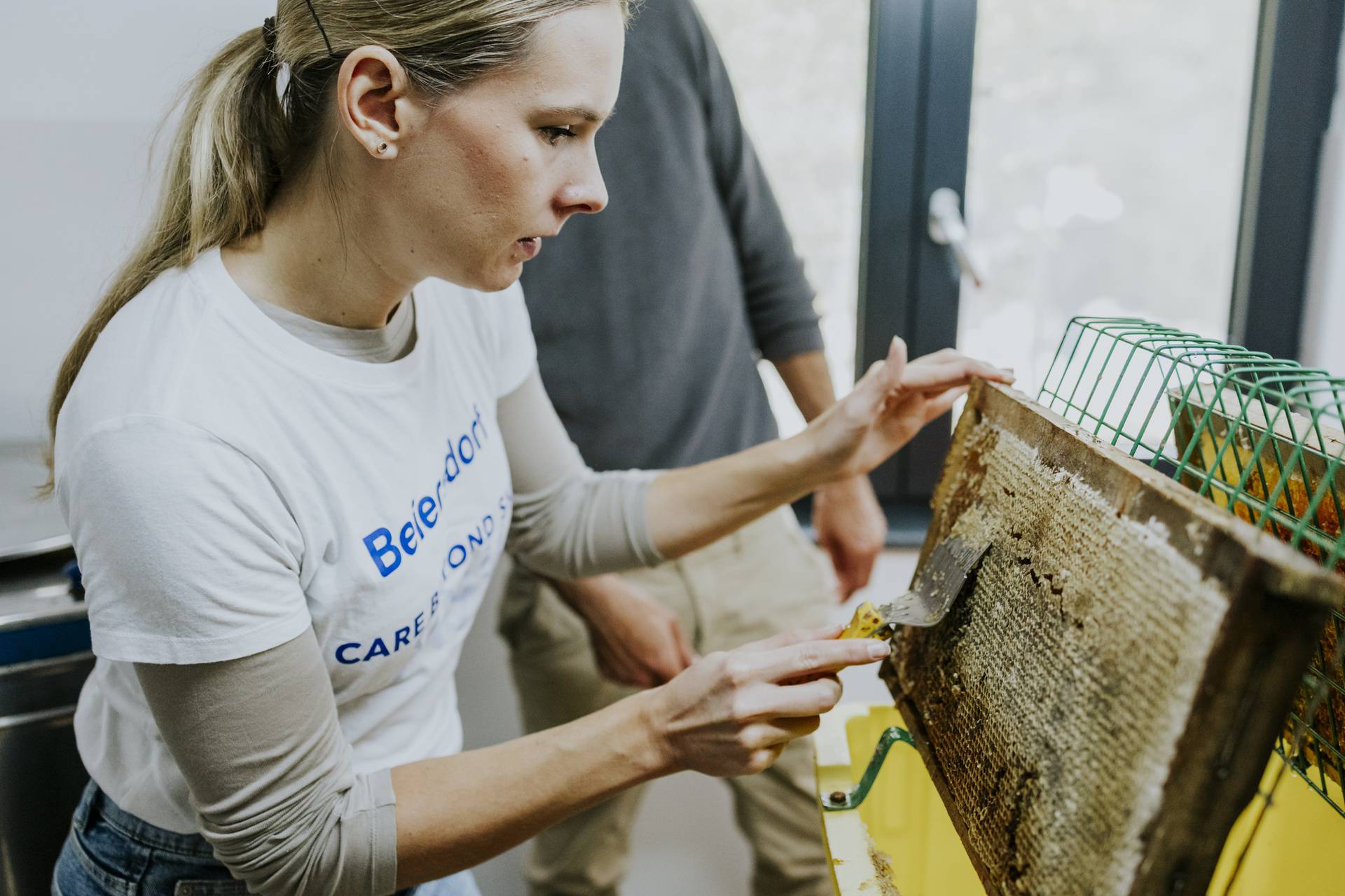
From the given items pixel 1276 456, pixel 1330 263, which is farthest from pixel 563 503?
pixel 1330 263

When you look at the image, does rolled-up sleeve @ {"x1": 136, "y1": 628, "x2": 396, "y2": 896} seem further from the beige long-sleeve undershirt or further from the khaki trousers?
the khaki trousers

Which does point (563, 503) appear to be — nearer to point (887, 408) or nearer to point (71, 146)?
point (887, 408)

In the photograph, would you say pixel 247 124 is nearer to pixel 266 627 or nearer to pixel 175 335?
pixel 175 335

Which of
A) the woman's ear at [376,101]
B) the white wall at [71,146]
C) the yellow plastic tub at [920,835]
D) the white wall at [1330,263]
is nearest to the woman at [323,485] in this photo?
the woman's ear at [376,101]

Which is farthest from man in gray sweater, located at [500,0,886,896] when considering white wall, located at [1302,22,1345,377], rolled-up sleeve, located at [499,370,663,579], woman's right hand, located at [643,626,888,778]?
white wall, located at [1302,22,1345,377]

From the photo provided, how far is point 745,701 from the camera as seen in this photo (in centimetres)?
67

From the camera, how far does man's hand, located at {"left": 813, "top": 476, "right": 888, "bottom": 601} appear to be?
1.40 m

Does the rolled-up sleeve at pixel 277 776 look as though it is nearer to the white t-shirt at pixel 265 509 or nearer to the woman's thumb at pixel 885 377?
the white t-shirt at pixel 265 509

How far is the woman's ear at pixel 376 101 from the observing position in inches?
26.6

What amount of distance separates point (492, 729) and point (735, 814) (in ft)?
1.31

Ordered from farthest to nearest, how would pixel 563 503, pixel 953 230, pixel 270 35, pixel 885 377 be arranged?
pixel 953 230, pixel 563 503, pixel 885 377, pixel 270 35

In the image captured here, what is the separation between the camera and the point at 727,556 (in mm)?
1390

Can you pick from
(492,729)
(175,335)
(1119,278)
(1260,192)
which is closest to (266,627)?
(175,335)

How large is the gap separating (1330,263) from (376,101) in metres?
1.52
